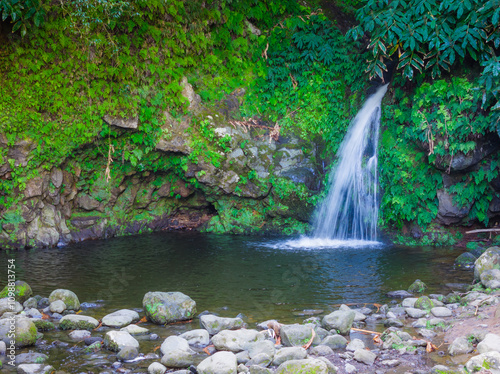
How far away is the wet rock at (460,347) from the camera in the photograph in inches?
159

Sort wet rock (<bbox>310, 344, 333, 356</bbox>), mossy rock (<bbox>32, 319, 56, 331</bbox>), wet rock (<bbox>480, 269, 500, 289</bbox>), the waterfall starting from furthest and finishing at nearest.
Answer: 1. the waterfall
2. wet rock (<bbox>480, 269, 500, 289</bbox>)
3. mossy rock (<bbox>32, 319, 56, 331</bbox>)
4. wet rock (<bbox>310, 344, 333, 356</bbox>)

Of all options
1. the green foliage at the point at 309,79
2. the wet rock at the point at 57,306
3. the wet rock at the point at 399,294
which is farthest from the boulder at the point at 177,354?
the green foliage at the point at 309,79

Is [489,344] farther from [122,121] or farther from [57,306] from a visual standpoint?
[122,121]

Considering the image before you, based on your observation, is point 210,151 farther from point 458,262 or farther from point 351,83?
point 458,262

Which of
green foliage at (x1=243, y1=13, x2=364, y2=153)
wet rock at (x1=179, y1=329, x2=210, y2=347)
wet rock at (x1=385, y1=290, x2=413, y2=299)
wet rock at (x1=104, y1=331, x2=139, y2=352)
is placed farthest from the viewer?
green foliage at (x1=243, y1=13, x2=364, y2=153)

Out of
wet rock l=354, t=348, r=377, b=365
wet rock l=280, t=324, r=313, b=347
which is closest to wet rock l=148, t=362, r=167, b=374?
wet rock l=280, t=324, r=313, b=347

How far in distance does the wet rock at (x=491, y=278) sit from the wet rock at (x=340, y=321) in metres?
2.40

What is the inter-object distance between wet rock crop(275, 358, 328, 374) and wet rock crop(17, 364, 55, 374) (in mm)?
2160

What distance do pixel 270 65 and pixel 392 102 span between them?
387 cm

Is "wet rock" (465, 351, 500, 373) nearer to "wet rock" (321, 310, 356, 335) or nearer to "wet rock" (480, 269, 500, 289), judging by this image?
"wet rock" (321, 310, 356, 335)

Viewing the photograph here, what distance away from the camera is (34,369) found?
3.85 metres

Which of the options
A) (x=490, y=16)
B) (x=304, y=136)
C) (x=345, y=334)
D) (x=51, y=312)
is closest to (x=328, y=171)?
(x=304, y=136)

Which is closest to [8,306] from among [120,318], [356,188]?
[120,318]

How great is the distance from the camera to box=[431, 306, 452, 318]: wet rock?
5.12 metres
